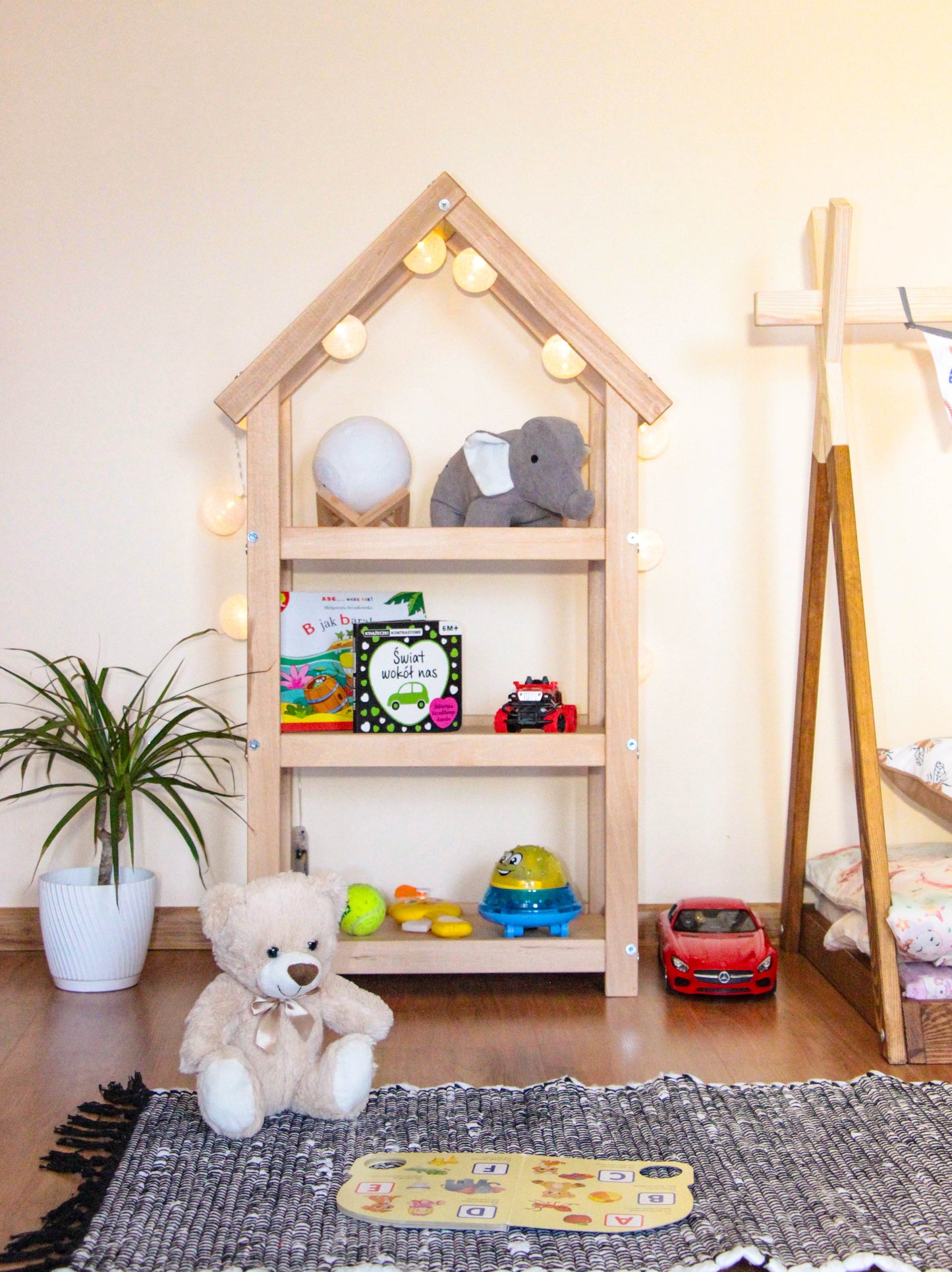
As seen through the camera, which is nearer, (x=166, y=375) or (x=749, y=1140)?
(x=749, y=1140)

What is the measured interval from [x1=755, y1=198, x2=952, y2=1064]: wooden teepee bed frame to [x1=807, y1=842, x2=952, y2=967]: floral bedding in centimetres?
3

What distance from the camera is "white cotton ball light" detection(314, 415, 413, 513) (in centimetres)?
202

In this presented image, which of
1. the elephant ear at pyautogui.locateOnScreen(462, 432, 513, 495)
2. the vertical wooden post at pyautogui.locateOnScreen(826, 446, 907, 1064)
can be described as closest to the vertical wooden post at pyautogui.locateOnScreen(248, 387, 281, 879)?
the elephant ear at pyautogui.locateOnScreen(462, 432, 513, 495)

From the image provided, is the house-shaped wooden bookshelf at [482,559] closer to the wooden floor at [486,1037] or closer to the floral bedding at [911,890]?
the wooden floor at [486,1037]

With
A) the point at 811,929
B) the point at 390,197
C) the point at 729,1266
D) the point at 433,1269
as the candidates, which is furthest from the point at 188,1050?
the point at 390,197

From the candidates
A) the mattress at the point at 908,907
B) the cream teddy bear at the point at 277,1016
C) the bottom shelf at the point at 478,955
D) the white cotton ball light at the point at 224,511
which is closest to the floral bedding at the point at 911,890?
the mattress at the point at 908,907

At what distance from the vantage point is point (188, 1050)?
1.42 meters

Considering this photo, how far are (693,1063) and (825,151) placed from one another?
70.5 inches

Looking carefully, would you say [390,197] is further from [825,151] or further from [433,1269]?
[433,1269]

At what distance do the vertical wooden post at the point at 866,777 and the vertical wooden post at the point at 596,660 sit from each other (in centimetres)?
41

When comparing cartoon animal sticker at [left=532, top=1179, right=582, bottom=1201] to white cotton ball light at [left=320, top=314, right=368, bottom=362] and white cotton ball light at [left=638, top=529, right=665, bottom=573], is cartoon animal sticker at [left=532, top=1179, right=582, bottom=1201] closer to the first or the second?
white cotton ball light at [left=638, top=529, right=665, bottom=573]

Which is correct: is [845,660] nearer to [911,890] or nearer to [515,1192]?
[911,890]

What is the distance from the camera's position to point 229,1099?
1355mm

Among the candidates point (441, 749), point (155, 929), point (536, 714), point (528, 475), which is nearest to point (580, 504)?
point (528, 475)
